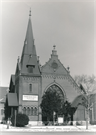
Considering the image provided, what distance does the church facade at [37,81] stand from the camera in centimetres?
5181

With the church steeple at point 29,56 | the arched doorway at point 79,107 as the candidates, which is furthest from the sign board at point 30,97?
the arched doorway at point 79,107

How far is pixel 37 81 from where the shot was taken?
53469 mm

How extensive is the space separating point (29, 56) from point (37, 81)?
6284mm

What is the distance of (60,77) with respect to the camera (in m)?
55.3

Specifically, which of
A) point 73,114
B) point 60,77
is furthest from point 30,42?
point 73,114

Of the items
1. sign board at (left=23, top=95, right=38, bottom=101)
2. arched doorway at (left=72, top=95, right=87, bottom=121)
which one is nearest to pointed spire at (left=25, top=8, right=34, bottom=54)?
sign board at (left=23, top=95, right=38, bottom=101)

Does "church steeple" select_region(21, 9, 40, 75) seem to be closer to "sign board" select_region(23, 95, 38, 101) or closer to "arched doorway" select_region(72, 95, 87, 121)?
"sign board" select_region(23, 95, 38, 101)

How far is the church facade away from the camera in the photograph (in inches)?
2040

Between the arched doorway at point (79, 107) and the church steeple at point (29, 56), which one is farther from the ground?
the church steeple at point (29, 56)

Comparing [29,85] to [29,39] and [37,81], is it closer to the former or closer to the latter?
[37,81]

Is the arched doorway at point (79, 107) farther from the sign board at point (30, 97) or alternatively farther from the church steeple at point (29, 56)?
the church steeple at point (29, 56)

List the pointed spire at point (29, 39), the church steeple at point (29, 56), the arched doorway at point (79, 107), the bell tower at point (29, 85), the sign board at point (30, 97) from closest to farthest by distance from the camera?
the bell tower at point (29, 85) → the sign board at point (30, 97) → the church steeple at point (29, 56) → the arched doorway at point (79, 107) → the pointed spire at point (29, 39)

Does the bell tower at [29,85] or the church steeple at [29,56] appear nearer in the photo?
the bell tower at [29,85]

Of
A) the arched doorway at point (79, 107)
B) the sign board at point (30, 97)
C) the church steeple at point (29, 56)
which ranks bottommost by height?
the arched doorway at point (79, 107)
